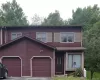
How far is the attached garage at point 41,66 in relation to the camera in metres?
34.6

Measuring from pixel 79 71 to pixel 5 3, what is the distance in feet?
177

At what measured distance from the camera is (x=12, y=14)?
7844 centimetres

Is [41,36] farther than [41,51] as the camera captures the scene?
Yes

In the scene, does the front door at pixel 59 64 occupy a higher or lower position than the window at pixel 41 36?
lower

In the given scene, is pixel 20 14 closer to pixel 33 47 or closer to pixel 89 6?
pixel 89 6

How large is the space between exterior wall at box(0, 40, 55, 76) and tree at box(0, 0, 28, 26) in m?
40.0

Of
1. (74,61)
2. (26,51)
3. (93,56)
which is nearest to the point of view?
(26,51)

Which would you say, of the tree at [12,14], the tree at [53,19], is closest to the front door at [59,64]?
the tree at [12,14]

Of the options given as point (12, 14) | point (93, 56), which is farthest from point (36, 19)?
point (93, 56)

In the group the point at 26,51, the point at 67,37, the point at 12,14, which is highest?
the point at 12,14

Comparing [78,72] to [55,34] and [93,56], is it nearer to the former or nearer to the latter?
[55,34]

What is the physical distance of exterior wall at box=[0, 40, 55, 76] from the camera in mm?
34344

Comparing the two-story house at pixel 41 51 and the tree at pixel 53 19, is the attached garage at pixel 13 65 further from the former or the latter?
the tree at pixel 53 19

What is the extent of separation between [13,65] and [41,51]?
3784 mm
